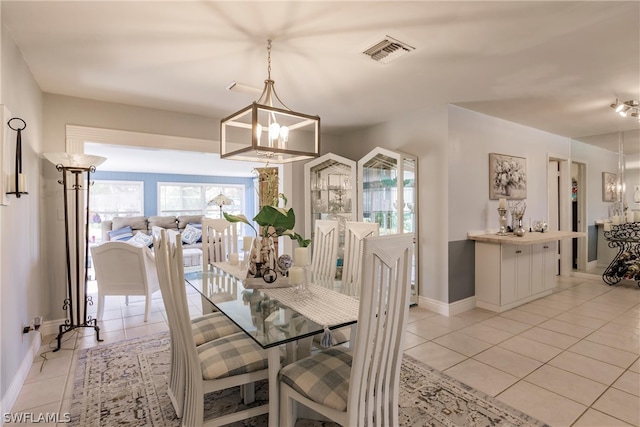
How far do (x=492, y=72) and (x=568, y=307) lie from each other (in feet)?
9.72

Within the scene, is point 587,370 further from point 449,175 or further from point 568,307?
point 449,175

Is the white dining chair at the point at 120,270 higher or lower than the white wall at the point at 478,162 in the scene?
lower

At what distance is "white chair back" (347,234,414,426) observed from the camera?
1.31 metres

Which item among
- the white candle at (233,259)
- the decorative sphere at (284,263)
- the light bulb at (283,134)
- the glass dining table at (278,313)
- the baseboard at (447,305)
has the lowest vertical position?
the baseboard at (447,305)

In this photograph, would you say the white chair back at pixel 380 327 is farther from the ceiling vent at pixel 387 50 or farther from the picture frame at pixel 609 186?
the picture frame at pixel 609 186

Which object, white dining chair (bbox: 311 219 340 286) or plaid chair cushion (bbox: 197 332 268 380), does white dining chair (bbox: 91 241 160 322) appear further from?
plaid chair cushion (bbox: 197 332 268 380)

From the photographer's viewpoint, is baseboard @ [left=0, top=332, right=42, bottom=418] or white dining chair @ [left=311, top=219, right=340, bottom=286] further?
white dining chair @ [left=311, top=219, right=340, bottom=286]

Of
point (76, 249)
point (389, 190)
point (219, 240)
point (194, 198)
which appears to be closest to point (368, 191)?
point (389, 190)

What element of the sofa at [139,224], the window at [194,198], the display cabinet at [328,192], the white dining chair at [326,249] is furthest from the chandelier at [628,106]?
the window at [194,198]

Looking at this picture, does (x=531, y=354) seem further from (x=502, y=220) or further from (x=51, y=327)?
(x=51, y=327)

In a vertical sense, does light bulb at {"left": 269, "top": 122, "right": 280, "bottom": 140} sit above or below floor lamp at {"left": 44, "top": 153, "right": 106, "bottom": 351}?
above

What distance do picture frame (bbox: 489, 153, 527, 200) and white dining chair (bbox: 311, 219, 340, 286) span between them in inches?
95.0

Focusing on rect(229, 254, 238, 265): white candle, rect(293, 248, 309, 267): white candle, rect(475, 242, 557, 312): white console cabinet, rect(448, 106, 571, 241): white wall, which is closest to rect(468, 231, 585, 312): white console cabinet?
rect(475, 242, 557, 312): white console cabinet

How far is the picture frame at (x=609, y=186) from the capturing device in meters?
4.87
